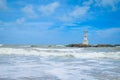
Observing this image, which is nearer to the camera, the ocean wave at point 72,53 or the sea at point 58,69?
the sea at point 58,69

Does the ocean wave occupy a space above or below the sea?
above

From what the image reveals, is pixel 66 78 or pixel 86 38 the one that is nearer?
pixel 66 78

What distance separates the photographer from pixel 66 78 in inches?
236

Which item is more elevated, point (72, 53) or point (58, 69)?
point (72, 53)

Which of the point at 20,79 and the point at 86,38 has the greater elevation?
the point at 86,38

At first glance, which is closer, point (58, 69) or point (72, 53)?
point (58, 69)

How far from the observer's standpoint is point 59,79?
5824mm

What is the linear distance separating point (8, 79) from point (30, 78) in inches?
24.9

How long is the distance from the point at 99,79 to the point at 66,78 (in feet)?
3.21

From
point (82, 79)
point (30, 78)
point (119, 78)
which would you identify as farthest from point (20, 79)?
point (119, 78)

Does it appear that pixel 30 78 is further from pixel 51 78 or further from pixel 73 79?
pixel 73 79

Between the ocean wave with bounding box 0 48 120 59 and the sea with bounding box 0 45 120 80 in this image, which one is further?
the ocean wave with bounding box 0 48 120 59

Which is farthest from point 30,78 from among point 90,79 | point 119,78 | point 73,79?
point 119,78

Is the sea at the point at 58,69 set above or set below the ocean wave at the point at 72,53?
below
